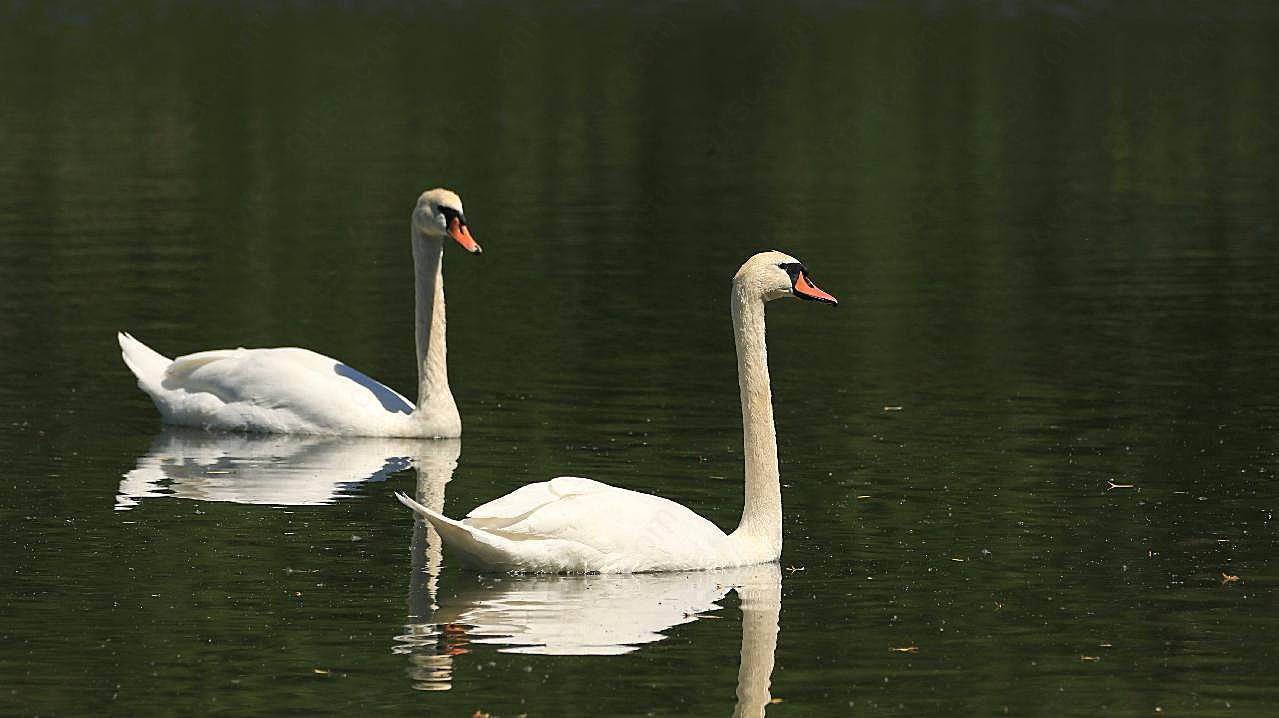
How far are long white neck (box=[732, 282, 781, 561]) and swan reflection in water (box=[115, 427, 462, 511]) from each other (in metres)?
3.10

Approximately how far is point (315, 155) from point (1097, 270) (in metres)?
17.8

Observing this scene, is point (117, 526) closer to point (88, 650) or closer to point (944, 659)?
point (88, 650)

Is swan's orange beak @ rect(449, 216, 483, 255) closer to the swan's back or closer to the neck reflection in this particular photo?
the neck reflection

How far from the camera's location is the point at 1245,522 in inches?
565

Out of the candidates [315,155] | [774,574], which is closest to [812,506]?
[774,574]

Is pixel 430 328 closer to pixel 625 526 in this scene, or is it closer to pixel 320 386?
pixel 320 386

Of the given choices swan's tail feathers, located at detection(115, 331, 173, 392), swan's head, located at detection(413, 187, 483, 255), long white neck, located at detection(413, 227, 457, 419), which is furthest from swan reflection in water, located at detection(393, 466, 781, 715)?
swan's tail feathers, located at detection(115, 331, 173, 392)

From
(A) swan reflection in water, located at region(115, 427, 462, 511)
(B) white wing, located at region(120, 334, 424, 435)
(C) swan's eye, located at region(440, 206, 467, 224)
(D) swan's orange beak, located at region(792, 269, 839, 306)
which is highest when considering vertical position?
(C) swan's eye, located at region(440, 206, 467, 224)

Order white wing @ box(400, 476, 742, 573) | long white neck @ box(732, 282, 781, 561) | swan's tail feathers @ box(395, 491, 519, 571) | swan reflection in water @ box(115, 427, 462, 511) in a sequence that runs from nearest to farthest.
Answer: swan's tail feathers @ box(395, 491, 519, 571) < white wing @ box(400, 476, 742, 573) < long white neck @ box(732, 282, 781, 561) < swan reflection in water @ box(115, 427, 462, 511)

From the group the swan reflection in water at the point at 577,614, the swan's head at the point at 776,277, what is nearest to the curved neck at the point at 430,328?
the swan reflection in water at the point at 577,614

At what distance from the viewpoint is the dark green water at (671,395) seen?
11375 mm

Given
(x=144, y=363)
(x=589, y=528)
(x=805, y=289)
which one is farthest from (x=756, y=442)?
(x=144, y=363)

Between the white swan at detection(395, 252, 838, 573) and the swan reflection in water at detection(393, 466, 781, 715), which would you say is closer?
the swan reflection in water at detection(393, 466, 781, 715)

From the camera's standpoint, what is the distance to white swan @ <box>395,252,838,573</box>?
41.9ft
